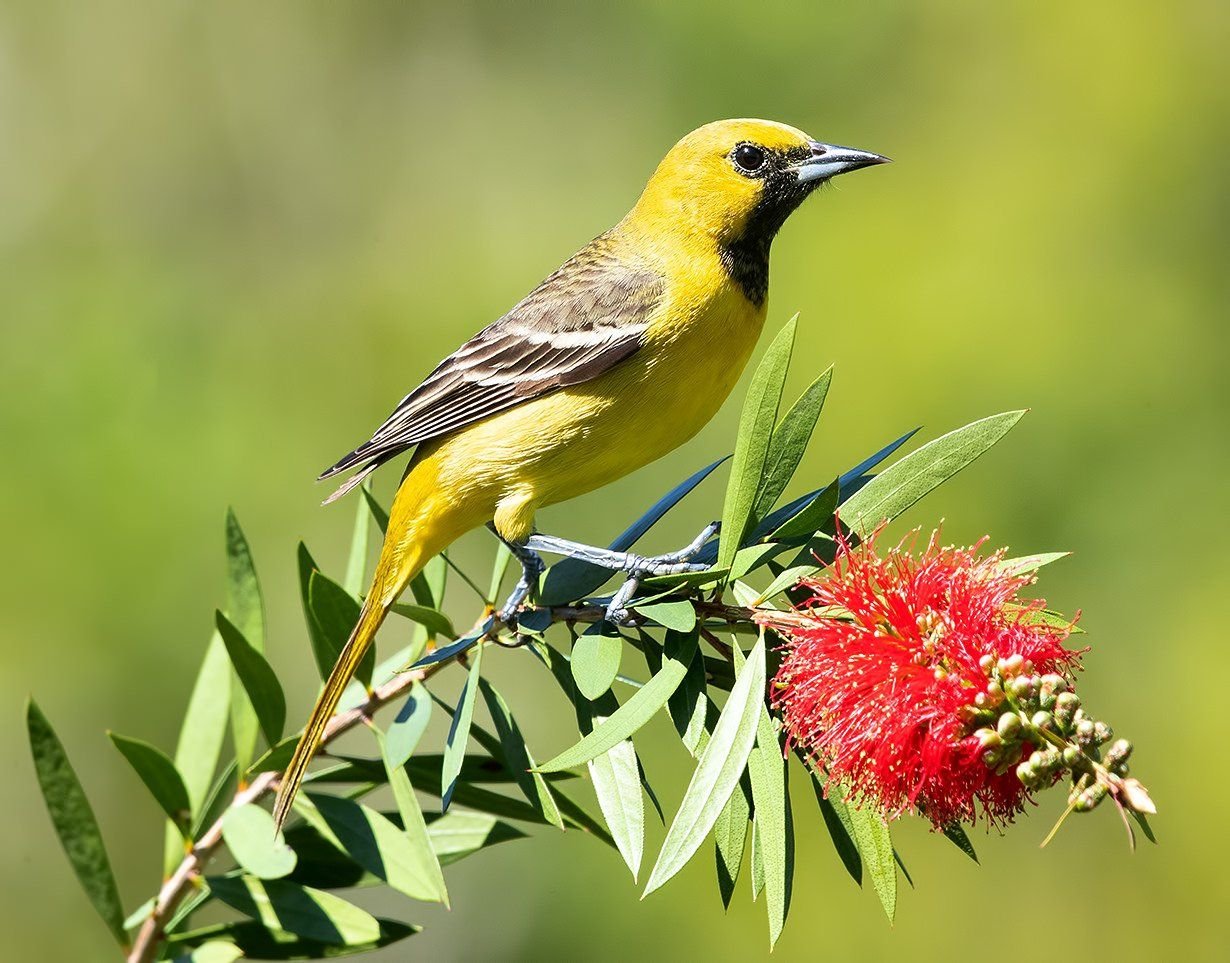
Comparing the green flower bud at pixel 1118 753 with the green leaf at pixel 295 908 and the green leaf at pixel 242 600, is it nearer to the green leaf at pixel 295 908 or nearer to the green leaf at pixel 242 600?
the green leaf at pixel 295 908

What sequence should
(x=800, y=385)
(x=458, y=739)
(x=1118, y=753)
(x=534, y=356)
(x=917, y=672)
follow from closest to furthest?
(x=1118, y=753) → (x=917, y=672) → (x=458, y=739) → (x=534, y=356) → (x=800, y=385)

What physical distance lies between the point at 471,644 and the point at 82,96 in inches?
274

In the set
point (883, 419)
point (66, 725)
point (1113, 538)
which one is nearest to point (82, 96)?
point (66, 725)

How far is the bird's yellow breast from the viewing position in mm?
2949

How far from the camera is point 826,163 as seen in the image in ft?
10.6

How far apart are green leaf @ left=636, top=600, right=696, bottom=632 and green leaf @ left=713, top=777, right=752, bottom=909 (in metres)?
0.26

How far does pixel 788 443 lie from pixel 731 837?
0.57 meters

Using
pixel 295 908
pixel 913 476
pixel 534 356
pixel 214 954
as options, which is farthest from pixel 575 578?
pixel 534 356

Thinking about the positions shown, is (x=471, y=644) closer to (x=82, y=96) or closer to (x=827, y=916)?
(x=827, y=916)

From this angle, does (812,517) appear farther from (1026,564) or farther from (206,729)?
(206,729)

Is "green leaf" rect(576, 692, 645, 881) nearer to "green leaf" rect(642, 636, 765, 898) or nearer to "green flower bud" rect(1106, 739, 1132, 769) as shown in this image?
"green leaf" rect(642, 636, 765, 898)

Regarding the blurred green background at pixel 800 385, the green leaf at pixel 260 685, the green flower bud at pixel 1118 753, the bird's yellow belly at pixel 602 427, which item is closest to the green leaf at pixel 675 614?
the green flower bud at pixel 1118 753

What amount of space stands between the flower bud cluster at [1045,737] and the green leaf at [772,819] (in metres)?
0.28

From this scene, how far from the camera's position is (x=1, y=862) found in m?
5.10
